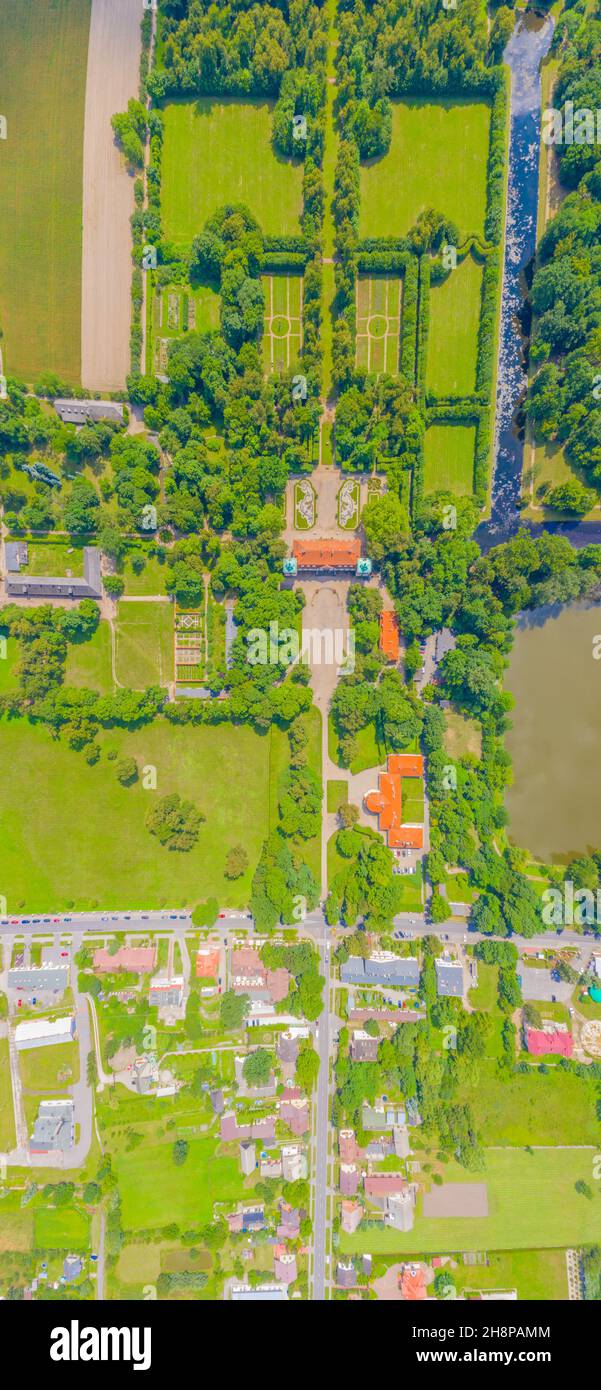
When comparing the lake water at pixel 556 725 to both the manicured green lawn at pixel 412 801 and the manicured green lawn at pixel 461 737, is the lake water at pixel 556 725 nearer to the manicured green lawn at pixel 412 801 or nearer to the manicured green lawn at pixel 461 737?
the manicured green lawn at pixel 461 737

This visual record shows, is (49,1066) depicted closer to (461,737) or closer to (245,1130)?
(245,1130)

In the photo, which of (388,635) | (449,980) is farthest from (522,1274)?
(388,635)

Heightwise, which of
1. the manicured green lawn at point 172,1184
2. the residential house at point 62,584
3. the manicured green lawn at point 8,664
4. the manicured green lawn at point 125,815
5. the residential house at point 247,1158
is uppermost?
the residential house at point 62,584

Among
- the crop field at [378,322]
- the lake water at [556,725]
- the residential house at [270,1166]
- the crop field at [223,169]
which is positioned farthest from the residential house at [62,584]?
the residential house at [270,1166]

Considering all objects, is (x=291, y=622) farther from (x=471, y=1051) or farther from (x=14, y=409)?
(x=471, y=1051)

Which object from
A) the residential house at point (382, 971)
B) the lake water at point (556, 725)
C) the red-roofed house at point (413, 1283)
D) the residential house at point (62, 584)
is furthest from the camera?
the lake water at point (556, 725)
